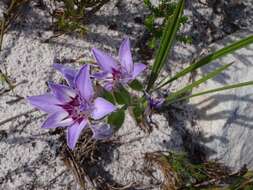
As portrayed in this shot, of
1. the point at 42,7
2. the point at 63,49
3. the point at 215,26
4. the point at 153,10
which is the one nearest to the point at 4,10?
the point at 42,7

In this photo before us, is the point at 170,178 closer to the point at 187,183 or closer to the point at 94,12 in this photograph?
the point at 187,183

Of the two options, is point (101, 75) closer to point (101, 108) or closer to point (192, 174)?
point (101, 108)

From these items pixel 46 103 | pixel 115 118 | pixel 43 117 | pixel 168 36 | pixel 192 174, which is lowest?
pixel 192 174

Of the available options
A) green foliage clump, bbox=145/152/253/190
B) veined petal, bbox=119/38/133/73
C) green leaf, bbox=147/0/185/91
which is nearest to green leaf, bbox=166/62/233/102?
green leaf, bbox=147/0/185/91

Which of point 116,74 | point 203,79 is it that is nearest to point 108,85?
point 116,74

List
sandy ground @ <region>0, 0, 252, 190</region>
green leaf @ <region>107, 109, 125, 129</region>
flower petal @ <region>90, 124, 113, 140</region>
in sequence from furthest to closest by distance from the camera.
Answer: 1. sandy ground @ <region>0, 0, 252, 190</region>
2. green leaf @ <region>107, 109, 125, 129</region>
3. flower petal @ <region>90, 124, 113, 140</region>

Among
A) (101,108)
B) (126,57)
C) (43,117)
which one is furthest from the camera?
(43,117)

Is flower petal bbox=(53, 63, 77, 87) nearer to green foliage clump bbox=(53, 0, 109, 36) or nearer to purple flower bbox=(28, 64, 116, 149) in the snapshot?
purple flower bbox=(28, 64, 116, 149)
